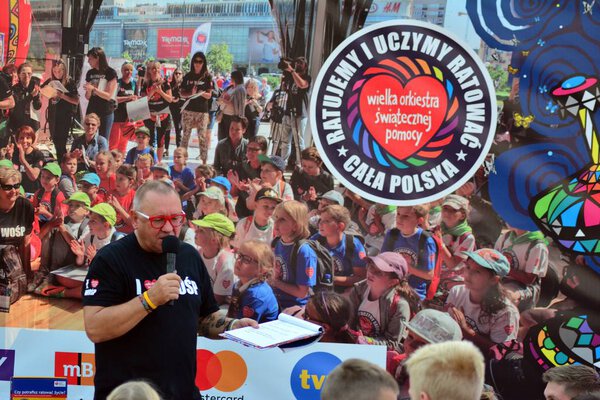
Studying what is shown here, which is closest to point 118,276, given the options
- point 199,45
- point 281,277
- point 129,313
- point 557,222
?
point 129,313

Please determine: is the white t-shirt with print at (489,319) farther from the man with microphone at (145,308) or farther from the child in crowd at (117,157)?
the child in crowd at (117,157)

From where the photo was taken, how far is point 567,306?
4422 mm

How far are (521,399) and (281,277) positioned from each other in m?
1.46

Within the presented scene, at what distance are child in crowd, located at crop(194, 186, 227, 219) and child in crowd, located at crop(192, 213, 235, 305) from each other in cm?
3

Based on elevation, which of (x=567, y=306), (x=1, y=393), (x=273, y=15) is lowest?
(x=1, y=393)

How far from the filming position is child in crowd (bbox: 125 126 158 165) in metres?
4.66

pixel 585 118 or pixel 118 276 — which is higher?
pixel 585 118

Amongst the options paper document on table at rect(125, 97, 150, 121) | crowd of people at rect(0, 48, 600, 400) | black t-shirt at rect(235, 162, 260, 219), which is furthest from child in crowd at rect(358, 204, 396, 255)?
paper document on table at rect(125, 97, 150, 121)

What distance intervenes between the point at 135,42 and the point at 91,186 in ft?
2.78

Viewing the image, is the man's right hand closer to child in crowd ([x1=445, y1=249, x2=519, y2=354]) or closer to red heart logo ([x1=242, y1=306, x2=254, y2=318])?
red heart logo ([x1=242, y1=306, x2=254, y2=318])

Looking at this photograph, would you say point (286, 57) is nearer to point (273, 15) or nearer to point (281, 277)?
point (273, 15)

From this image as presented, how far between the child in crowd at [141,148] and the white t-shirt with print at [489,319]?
1835 millimetres

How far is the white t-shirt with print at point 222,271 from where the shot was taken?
459cm

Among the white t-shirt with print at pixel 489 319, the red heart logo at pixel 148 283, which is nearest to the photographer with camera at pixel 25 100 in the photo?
the red heart logo at pixel 148 283
